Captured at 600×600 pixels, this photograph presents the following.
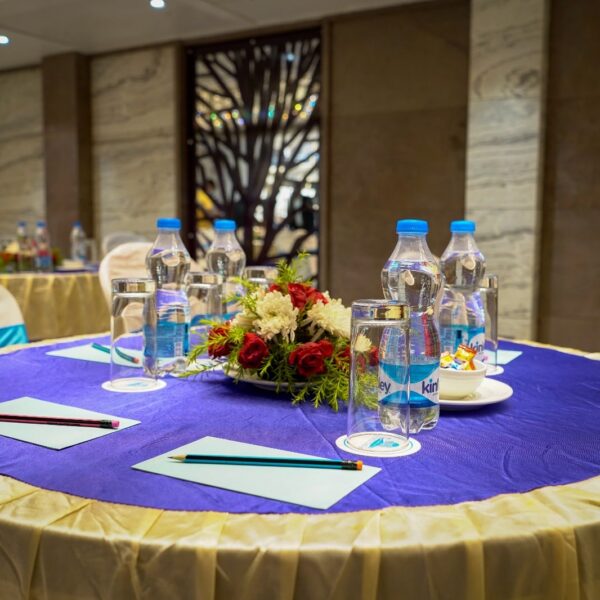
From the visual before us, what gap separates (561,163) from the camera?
462 cm

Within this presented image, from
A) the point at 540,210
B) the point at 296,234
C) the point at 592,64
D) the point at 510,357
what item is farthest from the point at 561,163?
the point at 510,357

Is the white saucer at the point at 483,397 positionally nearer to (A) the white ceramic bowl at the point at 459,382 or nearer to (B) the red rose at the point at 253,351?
(A) the white ceramic bowl at the point at 459,382

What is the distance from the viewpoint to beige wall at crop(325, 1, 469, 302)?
502 centimetres

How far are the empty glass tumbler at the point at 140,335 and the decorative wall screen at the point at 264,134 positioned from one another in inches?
175

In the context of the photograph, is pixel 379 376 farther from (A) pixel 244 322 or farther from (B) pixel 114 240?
(B) pixel 114 240

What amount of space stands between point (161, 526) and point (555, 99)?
4.66 m

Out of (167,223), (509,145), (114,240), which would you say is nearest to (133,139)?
(114,240)

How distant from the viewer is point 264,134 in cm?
586

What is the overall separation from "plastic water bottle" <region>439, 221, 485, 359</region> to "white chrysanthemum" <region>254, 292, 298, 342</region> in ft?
1.45

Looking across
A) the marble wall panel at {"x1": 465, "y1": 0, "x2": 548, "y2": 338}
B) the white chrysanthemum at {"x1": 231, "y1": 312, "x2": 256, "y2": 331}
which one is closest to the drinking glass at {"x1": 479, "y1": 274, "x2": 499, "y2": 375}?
the white chrysanthemum at {"x1": 231, "y1": 312, "x2": 256, "y2": 331}

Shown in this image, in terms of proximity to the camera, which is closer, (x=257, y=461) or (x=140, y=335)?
(x=257, y=461)

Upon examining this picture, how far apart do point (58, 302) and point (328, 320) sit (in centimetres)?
292

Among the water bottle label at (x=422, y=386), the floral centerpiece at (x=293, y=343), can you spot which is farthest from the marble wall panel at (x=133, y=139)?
the water bottle label at (x=422, y=386)

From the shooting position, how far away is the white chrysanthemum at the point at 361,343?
975mm
